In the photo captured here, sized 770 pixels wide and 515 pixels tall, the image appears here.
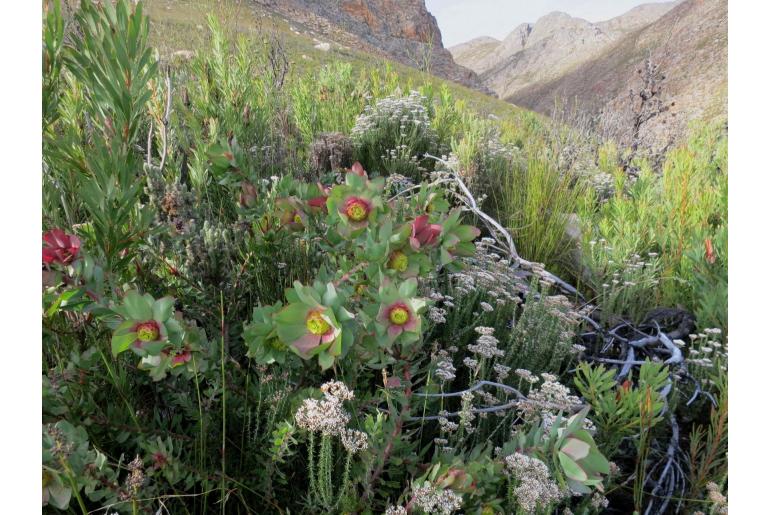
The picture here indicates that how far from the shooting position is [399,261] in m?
1.11

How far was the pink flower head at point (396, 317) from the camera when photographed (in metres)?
0.93

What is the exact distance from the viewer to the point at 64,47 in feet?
3.73

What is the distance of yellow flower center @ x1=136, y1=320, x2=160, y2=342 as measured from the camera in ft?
3.12

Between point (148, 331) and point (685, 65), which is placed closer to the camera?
Result: point (148, 331)

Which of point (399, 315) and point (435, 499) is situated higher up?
point (399, 315)

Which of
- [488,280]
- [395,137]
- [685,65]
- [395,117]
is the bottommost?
[488,280]

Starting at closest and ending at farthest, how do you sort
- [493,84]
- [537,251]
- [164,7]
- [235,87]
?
[235,87], [537,251], [164,7], [493,84]

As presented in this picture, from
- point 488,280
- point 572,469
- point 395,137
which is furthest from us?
point 395,137

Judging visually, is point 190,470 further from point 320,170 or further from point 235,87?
point 320,170

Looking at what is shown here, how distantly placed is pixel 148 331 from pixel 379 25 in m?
75.2

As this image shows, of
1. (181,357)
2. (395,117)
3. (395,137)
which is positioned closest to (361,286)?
(181,357)

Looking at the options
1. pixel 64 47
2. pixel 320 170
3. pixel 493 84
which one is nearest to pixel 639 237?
pixel 320 170

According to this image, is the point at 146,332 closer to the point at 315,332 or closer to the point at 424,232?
the point at 315,332

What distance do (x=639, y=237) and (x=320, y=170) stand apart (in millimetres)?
2021
